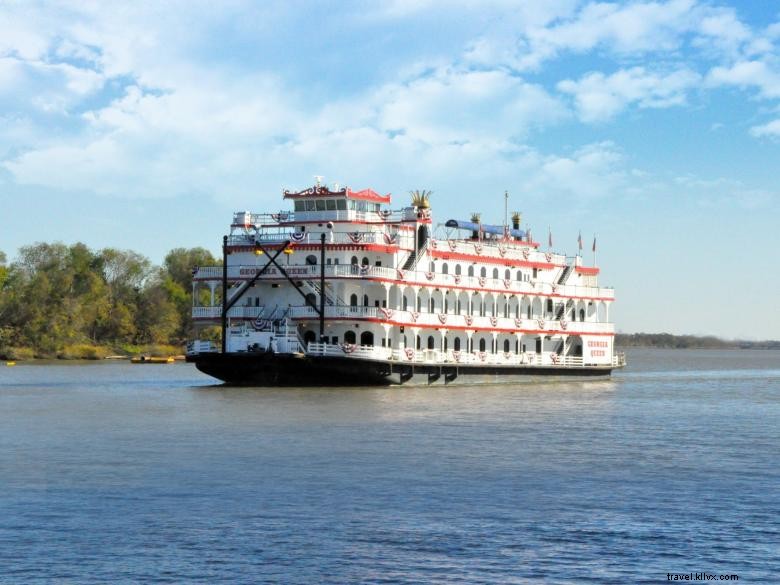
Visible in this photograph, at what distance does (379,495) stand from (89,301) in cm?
10541

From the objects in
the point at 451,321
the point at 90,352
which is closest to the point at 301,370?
the point at 451,321

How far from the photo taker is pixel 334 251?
5653cm

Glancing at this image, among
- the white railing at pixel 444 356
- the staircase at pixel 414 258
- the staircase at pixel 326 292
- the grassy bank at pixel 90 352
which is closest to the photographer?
the white railing at pixel 444 356

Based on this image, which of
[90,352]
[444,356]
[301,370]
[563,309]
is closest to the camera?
[301,370]

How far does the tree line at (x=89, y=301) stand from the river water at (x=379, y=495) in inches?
3010

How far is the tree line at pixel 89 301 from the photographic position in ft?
390

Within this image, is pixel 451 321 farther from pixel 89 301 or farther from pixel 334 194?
pixel 89 301

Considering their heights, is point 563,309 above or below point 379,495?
above

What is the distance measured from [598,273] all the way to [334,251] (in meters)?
21.4

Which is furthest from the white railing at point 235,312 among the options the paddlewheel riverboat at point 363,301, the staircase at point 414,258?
the staircase at point 414,258

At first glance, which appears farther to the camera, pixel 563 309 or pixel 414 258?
pixel 563 309

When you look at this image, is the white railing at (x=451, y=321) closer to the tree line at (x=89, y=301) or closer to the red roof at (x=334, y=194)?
the red roof at (x=334, y=194)

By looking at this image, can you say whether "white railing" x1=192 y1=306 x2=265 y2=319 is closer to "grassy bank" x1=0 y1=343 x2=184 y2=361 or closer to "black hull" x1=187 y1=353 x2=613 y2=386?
"black hull" x1=187 y1=353 x2=613 y2=386

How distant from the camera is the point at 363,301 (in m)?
57.2
